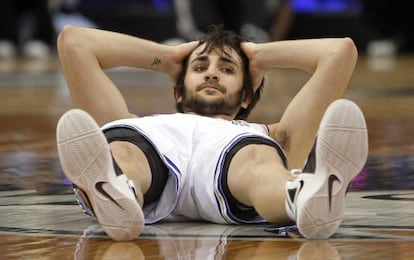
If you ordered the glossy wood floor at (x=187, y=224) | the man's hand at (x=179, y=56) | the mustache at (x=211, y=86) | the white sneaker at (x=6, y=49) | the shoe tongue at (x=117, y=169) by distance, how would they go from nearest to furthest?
1. the glossy wood floor at (x=187, y=224)
2. the shoe tongue at (x=117, y=169)
3. the mustache at (x=211, y=86)
4. the man's hand at (x=179, y=56)
5. the white sneaker at (x=6, y=49)

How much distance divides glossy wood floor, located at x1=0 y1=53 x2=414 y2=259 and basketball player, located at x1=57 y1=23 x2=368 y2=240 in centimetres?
5

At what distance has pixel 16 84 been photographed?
7215 mm

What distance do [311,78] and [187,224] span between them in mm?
473

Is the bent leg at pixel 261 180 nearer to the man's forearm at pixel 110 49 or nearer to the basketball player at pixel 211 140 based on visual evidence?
the basketball player at pixel 211 140

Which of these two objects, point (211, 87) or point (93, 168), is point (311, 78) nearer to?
point (211, 87)

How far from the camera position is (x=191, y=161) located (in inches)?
101

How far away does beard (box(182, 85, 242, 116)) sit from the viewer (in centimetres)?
272

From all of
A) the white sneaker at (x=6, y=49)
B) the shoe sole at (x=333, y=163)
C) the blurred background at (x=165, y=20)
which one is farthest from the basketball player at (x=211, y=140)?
the white sneaker at (x=6, y=49)

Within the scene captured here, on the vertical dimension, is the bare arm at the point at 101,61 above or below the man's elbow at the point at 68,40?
below

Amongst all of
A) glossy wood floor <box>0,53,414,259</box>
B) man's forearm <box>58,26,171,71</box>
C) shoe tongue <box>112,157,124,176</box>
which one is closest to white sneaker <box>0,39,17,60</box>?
glossy wood floor <box>0,53,414,259</box>

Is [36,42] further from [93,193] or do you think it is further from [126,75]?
[93,193]

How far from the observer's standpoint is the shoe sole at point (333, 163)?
86.0 inches

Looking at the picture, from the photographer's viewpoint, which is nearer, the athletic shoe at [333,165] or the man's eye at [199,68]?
the athletic shoe at [333,165]

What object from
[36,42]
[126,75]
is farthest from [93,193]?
[36,42]
